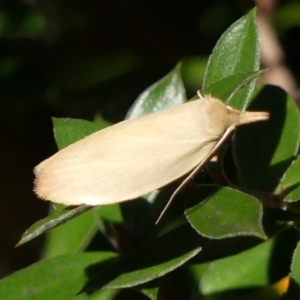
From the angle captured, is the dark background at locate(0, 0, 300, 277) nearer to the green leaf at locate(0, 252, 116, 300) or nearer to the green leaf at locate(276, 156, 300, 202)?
the green leaf at locate(0, 252, 116, 300)

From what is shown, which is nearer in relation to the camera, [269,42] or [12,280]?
[12,280]

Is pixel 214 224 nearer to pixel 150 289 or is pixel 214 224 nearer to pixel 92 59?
pixel 150 289

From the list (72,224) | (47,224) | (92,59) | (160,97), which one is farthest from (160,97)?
(92,59)

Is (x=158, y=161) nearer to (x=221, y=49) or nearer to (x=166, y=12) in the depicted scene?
(x=221, y=49)

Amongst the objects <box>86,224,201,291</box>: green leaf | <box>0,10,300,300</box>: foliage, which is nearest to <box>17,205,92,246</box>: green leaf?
<box>0,10,300,300</box>: foliage

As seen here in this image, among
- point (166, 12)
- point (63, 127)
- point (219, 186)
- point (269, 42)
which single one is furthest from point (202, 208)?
point (166, 12)

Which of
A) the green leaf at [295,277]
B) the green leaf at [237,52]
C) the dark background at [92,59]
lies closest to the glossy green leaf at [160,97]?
the green leaf at [237,52]

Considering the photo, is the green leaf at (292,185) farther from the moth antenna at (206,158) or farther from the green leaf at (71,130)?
the green leaf at (71,130)
